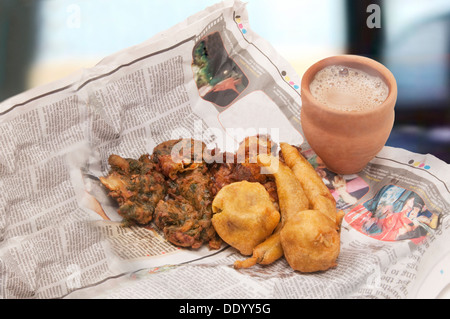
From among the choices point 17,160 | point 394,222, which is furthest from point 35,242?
point 394,222

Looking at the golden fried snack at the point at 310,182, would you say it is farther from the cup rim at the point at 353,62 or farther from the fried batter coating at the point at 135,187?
the fried batter coating at the point at 135,187

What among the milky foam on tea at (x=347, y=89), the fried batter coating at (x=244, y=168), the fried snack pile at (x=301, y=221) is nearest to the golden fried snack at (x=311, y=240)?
the fried snack pile at (x=301, y=221)

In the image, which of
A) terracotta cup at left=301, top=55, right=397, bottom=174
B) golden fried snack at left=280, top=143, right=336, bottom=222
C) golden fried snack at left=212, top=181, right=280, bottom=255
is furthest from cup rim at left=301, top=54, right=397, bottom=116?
golden fried snack at left=212, top=181, right=280, bottom=255
